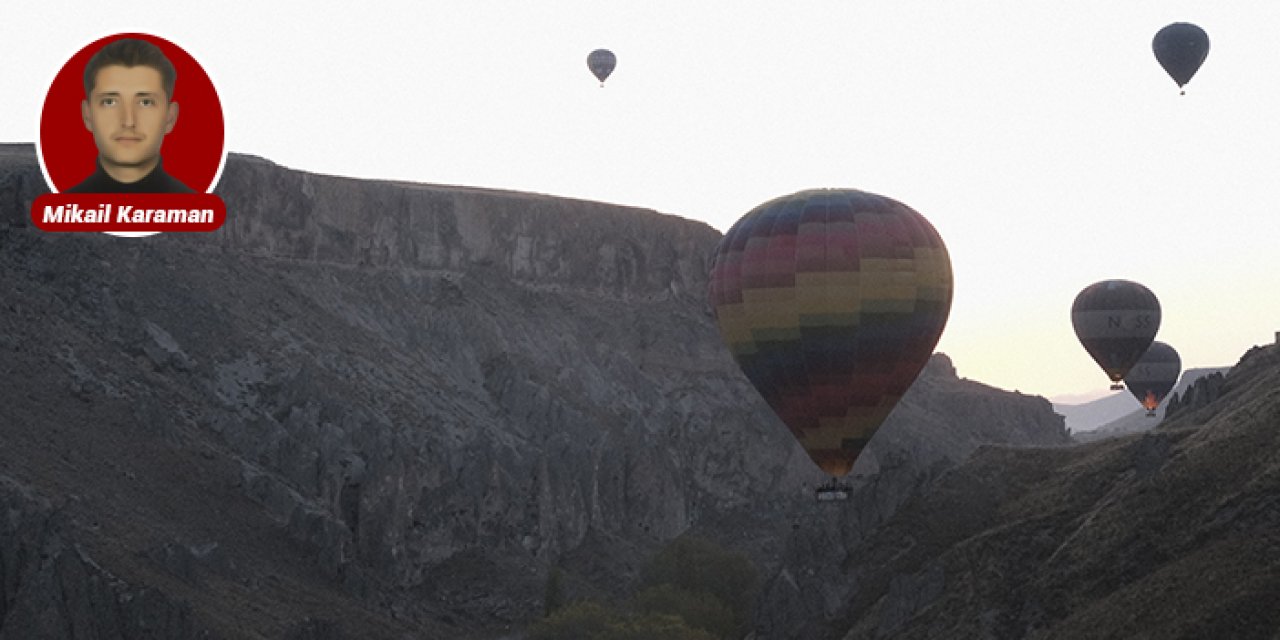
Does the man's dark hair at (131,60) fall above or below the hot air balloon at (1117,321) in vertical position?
above

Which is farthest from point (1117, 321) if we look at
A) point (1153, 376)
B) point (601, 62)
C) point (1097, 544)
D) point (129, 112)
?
point (129, 112)

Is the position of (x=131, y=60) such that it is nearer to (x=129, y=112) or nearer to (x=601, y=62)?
(x=129, y=112)

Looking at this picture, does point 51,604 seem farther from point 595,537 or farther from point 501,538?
point 595,537

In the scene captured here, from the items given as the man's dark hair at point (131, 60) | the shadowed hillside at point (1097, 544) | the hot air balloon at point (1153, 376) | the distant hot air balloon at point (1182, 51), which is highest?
the distant hot air balloon at point (1182, 51)

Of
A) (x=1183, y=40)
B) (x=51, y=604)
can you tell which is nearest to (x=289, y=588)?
(x=51, y=604)

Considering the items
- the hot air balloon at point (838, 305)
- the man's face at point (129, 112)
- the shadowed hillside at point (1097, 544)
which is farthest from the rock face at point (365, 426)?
the man's face at point (129, 112)

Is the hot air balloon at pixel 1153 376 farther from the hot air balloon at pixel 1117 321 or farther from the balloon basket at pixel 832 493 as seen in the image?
the balloon basket at pixel 832 493
